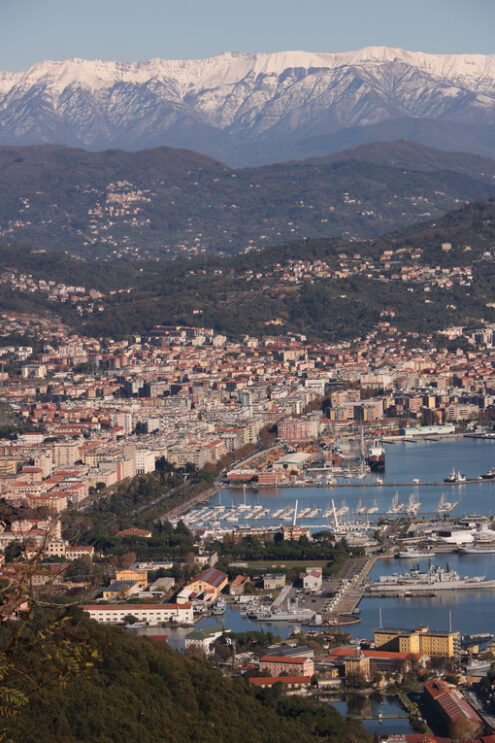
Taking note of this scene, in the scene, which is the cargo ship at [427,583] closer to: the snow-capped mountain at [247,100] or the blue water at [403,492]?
the blue water at [403,492]

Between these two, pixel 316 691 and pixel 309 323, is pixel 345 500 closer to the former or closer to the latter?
pixel 316 691

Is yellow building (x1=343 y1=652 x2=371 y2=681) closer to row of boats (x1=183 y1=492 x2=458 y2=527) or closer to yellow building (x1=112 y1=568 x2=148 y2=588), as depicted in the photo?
yellow building (x1=112 y1=568 x2=148 y2=588)

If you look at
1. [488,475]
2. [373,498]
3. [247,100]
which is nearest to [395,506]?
[373,498]

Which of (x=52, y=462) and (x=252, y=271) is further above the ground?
(x=252, y=271)

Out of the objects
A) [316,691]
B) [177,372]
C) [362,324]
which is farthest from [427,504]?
[362,324]

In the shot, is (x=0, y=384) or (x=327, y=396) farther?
(x=0, y=384)

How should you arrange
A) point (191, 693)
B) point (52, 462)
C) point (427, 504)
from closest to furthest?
point (191, 693) < point (427, 504) < point (52, 462)

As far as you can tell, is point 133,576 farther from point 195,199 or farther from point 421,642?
point 195,199

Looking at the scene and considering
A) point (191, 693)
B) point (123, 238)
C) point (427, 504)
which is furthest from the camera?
point (123, 238)
